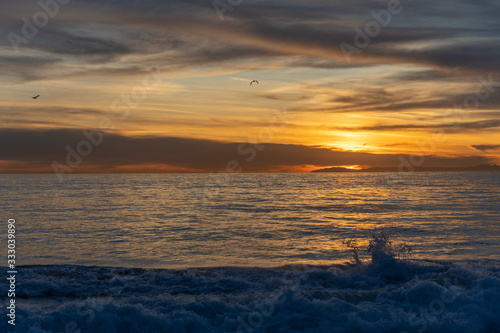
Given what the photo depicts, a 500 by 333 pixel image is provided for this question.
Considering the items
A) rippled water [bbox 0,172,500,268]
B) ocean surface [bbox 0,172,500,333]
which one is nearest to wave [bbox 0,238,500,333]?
ocean surface [bbox 0,172,500,333]

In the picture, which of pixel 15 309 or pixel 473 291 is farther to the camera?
pixel 473 291

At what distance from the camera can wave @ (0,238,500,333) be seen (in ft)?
37.1

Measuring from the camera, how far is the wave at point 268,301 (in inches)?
445

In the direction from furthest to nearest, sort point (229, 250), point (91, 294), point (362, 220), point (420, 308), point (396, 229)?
point (362, 220), point (396, 229), point (229, 250), point (91, 294), point (420, 308)

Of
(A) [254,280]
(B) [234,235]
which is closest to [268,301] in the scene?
(A) [254,280]

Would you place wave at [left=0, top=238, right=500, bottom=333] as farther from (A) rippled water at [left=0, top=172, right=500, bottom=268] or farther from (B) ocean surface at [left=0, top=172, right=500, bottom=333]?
(A) rippled water at [left=0, top=172, right=500, bottom=268]

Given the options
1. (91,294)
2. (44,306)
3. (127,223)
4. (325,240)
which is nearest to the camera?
(44,306)

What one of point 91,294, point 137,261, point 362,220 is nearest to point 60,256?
point 137,261

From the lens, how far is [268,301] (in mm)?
12352

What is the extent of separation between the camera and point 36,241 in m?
27.4

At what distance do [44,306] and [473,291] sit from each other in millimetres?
14145

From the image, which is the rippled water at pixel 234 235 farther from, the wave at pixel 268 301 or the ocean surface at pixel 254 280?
the wave at pixel 268 301

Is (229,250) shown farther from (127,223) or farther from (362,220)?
(362,220)

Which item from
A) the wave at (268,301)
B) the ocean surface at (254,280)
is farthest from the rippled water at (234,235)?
the wave at (268,301)
